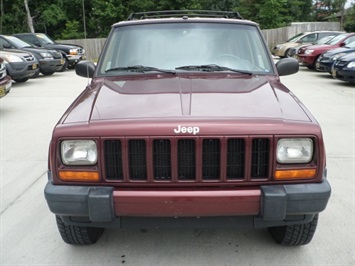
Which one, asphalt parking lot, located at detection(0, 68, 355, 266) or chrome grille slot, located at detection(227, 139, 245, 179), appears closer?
chrome grille slot, located at detection(227, 139, 245, 179)

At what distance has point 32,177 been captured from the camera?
15.2 ft

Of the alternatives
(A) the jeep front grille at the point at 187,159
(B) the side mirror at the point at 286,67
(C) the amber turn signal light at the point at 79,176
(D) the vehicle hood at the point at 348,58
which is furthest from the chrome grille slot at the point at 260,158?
(D) the vehicle hood at the point at 348,58

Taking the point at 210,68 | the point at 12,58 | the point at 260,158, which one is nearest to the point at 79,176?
the point at 260,158

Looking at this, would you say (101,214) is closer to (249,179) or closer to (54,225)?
(249,179)

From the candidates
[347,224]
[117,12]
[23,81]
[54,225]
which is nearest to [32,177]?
[54,225]

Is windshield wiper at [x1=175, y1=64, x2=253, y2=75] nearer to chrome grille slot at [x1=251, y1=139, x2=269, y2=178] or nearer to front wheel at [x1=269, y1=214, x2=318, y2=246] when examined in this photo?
chrome grille slot at [x1=251, y1=139, x2=269, y2=178]

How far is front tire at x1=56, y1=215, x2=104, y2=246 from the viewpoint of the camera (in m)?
2.89

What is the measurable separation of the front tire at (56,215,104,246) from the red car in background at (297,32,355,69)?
14.0 meters

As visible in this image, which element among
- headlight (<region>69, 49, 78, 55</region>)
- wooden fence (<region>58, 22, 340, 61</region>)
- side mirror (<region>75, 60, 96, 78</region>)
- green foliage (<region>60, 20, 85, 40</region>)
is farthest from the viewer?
green foliage (<region>60, 20, 85, 40</region>)

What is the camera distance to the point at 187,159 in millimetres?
2432

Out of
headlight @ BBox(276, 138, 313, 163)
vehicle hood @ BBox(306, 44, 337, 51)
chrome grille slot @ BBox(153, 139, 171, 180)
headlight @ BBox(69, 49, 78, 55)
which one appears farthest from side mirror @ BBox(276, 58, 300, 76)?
headlight @ BBox(69, 49, 78, 55)

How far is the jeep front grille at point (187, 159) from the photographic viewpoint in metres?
2.39

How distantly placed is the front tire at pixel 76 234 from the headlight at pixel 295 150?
5.13 ft

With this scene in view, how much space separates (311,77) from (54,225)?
12365 millimetres
